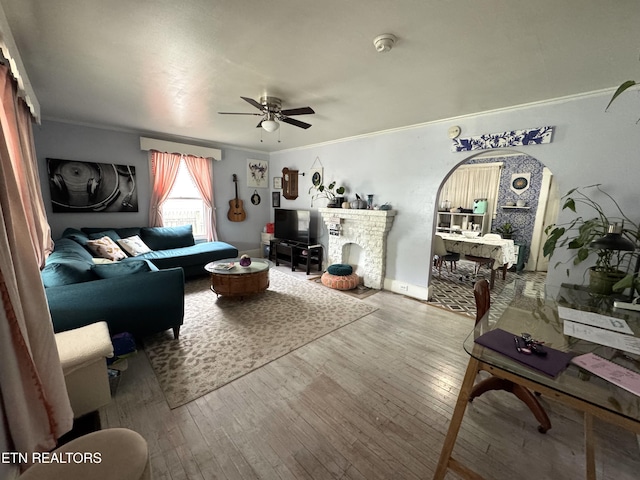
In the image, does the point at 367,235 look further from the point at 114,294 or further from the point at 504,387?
the point at 114,294

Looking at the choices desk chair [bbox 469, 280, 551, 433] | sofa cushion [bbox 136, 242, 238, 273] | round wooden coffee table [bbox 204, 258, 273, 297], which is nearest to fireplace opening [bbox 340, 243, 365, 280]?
round wooden coffee table [bbox 204, 258, 273, 297]

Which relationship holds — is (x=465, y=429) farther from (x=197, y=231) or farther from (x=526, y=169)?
(x=526, y=169)

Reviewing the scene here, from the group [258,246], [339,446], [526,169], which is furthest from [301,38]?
[526,169]

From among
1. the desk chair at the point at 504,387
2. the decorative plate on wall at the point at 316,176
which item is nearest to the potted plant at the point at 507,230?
the decorative plate on wall at the point at 316,176

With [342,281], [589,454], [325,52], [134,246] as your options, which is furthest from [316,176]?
[589,454]

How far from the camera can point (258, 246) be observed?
19.8ft

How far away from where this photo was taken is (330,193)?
473 cm

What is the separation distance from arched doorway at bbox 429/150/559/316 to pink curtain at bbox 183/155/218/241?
14.9 ft

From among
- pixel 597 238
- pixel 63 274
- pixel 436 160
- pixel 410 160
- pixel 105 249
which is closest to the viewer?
pixel 63 274

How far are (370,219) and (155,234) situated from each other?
3.69m

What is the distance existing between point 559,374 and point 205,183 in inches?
215

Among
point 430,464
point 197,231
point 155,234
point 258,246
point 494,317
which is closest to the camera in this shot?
point 430,464

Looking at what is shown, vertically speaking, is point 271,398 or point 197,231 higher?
point 197,231

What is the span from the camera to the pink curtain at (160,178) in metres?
4.48
